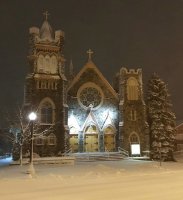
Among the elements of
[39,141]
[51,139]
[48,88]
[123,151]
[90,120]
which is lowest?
[123,151]

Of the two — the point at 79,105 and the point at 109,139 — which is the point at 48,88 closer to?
the point at 79,105

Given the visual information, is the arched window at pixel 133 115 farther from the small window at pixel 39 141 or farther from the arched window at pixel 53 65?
the small window at pixel 39 141

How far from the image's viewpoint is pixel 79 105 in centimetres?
4300

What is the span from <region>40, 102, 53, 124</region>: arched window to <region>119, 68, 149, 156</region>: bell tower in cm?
888


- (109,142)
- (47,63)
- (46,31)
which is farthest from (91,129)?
(46,31)

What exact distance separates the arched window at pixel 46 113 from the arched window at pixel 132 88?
10.5m

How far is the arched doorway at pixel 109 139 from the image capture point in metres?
42.7

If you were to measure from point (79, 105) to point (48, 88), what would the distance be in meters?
4.68

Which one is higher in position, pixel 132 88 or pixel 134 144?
pixel 132 88

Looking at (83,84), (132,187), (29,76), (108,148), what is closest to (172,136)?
(108,148)

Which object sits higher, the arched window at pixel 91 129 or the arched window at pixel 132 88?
the arched window at pixel 132 88

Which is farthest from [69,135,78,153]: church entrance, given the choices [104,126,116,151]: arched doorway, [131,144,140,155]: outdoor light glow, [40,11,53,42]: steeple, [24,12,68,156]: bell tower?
[40,11,53,42]: steeple

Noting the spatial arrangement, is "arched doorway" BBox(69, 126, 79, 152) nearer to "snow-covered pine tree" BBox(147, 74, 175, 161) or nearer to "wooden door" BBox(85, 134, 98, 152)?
"wooden door" BBox(85, 134, 98, 152)

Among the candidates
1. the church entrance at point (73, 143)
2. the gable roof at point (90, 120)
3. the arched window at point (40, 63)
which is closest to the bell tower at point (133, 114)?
the gable roof at point (90, 120)
